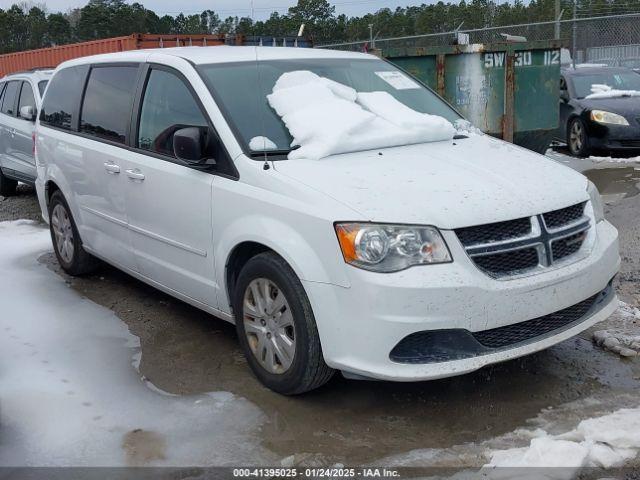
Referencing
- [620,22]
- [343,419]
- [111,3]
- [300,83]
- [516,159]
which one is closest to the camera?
[343,419]

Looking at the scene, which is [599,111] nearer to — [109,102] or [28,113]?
[28,113]

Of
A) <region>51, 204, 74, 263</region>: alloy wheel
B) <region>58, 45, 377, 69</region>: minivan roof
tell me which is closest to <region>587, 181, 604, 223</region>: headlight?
<region>58, 45, 377, 69</region>: minivan roof

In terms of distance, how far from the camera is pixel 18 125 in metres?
9.58

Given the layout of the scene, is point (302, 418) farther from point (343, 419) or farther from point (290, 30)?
point (290, 30)

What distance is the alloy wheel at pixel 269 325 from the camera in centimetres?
375

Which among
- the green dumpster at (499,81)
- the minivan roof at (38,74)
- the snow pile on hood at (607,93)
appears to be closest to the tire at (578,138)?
the snow pile on hood at (607,93)

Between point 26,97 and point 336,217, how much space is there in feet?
24.7

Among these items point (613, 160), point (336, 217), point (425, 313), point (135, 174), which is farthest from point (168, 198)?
point (613, 160)

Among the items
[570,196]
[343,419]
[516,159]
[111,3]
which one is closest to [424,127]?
[516,159]

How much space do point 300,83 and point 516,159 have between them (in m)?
1.32

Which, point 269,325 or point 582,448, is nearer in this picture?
point 582,448

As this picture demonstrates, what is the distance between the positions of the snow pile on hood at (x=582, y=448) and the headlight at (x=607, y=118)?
8761 millimetres

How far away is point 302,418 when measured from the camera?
370cm

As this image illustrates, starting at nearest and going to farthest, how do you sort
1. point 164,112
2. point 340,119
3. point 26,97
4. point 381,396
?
point 381,396 < point 340,119 < point 164,112 < point 26,97
